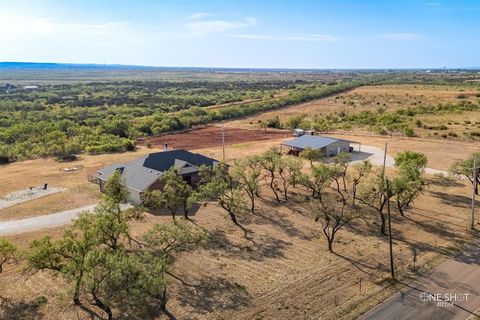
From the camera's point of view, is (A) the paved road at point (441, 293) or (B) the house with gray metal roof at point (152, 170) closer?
(A) the paved road at point (441, 293)

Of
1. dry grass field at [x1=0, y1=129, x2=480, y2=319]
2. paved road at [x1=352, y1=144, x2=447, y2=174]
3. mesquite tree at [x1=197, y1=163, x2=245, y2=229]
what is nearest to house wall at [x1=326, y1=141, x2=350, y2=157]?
paved road at [x1=352, y1=144, x2=447, y2=174]

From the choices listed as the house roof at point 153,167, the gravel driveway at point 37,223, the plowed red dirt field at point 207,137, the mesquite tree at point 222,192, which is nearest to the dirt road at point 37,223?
the gravel driveway at point 37,223

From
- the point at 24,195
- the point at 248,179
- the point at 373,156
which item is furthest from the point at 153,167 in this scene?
the point at 373,156

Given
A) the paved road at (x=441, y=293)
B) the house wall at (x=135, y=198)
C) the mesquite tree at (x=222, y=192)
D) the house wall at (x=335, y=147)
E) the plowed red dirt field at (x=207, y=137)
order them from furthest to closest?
the plowed red dirt field at (x=207, y=137), the house wall at (x=335, y=147), the house wall at (x=135, y=198), the mesquite tree at (x=222, y=192), the paved road at (x=441, y=293)

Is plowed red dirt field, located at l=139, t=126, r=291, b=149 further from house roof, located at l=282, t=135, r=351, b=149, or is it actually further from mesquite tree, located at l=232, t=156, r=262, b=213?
mesquite tree, located at l=232, t=156, r=262, b=213

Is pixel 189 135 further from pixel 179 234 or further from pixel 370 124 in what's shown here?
pixel 179 234

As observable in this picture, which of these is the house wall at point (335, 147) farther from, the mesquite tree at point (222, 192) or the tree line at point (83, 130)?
the tree line at point (83, 130)
